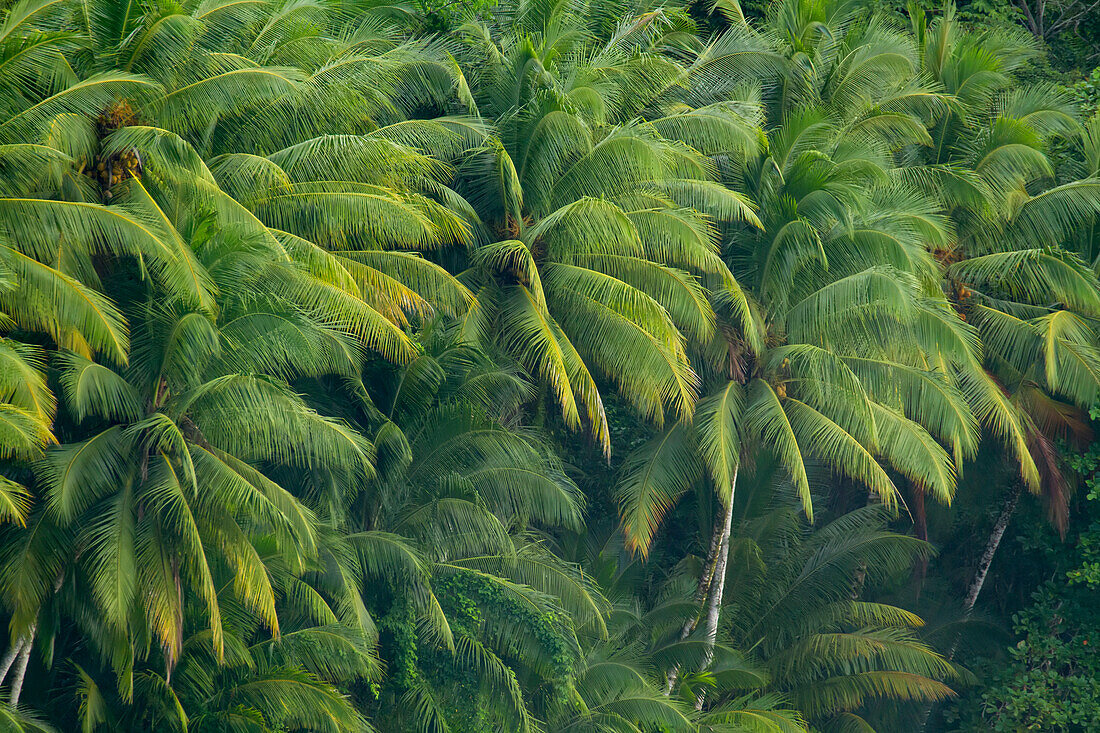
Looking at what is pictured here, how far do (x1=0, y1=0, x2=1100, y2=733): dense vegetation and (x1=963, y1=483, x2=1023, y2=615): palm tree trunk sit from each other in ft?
0.14

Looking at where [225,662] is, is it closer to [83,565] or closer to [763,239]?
[83,565]

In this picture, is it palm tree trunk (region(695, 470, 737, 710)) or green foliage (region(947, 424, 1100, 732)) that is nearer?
palm tree trunk (region(695, 470, 737, 710))

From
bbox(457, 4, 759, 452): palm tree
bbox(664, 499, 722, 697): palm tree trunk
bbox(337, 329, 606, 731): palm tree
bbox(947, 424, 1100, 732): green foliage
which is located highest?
bbox(457, 4, 759, 452): palm tree

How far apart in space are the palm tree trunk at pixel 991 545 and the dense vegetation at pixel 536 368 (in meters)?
0.04

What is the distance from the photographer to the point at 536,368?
45.7 feet

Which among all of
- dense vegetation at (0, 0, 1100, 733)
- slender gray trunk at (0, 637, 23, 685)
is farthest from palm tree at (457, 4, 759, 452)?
slender gray trunk at (0, 637, 23, 685)

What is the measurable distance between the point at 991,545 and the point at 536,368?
8.29 meters

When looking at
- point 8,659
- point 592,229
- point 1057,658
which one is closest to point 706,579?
point 592,229

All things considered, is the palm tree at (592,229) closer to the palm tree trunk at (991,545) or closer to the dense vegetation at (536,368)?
the dense vegetation at (536,368)

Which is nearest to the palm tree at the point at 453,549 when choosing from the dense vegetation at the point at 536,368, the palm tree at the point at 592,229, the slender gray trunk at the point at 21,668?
the dense vegetation at the point at 536,368

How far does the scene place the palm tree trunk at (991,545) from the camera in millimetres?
17125

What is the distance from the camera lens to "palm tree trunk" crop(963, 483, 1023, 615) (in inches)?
674

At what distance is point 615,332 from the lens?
12562mm

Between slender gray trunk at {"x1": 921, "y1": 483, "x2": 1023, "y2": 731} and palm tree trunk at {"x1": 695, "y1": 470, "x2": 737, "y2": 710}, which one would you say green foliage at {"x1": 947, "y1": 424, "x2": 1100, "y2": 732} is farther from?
palm tree trunk at {"x1": 695, "y1": 470, "x2": 737, "y2": 710}
